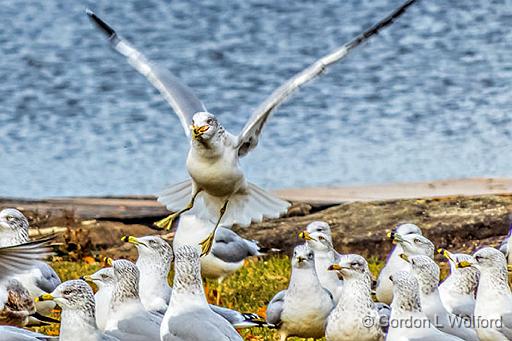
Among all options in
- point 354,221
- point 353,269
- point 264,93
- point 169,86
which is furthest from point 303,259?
point 264,93

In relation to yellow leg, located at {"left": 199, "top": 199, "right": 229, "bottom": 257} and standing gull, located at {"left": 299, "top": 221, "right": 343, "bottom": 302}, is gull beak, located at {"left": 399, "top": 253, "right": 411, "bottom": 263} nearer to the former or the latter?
standing gull, located at {"left": 299, "top": 221, "right": 343, "bottom": 302}

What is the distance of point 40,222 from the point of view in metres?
12.2

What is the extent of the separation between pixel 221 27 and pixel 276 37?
1.50m

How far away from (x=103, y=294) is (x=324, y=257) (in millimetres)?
1735

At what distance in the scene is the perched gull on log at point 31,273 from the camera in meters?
8.98

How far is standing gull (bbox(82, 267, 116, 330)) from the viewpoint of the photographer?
8.16 meters

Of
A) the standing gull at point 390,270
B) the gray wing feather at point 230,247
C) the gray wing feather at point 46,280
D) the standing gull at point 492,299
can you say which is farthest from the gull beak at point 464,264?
→ the gray wing feather at point 46,280

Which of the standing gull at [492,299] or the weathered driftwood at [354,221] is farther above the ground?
the standing gull at [492,299]

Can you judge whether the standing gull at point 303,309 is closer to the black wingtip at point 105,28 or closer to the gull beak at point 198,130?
the gull beak at point 198,130

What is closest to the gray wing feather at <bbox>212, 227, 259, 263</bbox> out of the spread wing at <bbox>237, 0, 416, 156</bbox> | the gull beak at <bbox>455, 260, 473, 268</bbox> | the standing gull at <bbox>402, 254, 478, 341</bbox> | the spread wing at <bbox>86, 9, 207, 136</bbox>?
the spread wing at <bbox>237, 0, 416, 156</bbox>

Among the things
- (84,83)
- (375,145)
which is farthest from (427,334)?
(84,83)

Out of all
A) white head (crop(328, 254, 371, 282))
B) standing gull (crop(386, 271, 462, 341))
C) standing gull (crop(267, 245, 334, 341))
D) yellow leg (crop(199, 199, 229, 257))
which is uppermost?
standing gull (crop(386, 271, 462, 341))

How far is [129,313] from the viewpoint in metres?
7.57

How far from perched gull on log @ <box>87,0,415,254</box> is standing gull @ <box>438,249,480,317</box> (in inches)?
75.5
